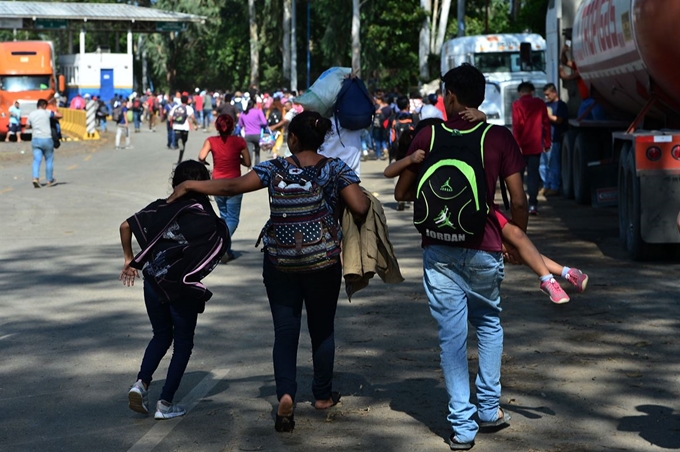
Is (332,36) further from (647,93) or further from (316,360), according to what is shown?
(316,360)

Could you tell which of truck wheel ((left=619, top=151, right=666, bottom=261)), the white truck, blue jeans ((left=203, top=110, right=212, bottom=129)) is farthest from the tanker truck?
blue jeans ((left=203, top=110, right=212, bottom=129))

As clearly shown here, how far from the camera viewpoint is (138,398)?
21.2 ft

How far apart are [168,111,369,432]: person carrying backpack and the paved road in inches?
17.1

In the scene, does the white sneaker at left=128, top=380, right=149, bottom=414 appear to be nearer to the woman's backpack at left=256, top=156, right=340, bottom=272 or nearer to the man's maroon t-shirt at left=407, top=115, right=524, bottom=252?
the woman's backpack at left=256, top=156, right=340, bottom=272

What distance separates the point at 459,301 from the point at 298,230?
893 mm

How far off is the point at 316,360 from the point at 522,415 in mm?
1157

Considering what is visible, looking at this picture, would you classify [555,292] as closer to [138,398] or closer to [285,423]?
[285,423]

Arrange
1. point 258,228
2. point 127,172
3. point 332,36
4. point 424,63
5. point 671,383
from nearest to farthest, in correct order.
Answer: point 671,383, point 258,228, point 127,172, point 424,63, point 332,36

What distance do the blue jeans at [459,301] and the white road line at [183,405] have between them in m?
1.51

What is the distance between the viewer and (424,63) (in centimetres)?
4994

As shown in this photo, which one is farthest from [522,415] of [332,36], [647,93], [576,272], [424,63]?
[332,36]

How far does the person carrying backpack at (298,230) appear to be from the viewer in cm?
610

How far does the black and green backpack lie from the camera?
567 cm

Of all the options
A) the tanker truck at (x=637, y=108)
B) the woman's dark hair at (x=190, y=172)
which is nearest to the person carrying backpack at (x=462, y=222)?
the woman's dark hair at (x=190, y=172)
